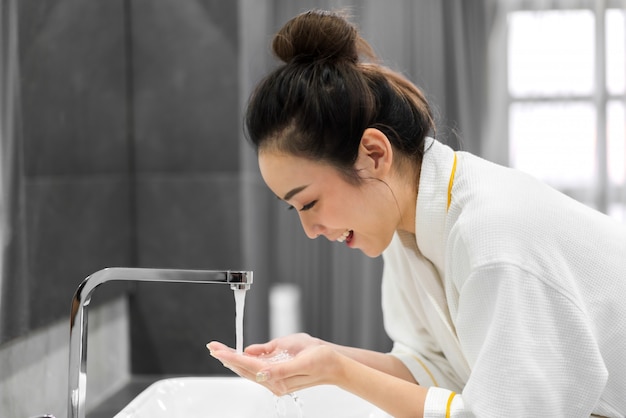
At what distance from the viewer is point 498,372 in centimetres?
96

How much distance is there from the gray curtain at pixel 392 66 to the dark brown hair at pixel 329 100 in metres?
1.43

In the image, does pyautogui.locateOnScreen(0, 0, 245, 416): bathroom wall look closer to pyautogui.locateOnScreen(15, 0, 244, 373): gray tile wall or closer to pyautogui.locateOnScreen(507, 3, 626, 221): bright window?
pyautogui.locateOnScreen(15, 0, 244, 373): gray tile wall

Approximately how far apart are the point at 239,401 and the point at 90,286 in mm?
497

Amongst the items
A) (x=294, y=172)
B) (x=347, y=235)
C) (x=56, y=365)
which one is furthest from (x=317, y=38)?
(x=56, y=365)

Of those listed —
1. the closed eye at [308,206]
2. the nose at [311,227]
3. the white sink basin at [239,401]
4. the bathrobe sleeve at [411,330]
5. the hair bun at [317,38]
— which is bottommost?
the white sink basin at [239,401]

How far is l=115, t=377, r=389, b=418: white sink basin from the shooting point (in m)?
1.37

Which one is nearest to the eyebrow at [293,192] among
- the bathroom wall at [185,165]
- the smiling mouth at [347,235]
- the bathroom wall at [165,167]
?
the smiling mouth at [347,235]

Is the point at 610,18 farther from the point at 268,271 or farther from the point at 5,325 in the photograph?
the point at 5,325

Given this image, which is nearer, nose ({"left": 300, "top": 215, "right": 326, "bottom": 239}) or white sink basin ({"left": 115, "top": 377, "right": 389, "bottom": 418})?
nose ({"left": 300, "top": 215, "right": 326, "bottom": 239})

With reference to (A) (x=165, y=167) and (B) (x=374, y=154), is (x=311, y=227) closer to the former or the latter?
(B) (x=374, y=154)

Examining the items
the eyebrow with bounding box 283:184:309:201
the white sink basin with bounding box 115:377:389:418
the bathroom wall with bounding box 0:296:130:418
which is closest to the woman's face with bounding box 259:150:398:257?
the eyebrow with bounding box 283:184:309:201

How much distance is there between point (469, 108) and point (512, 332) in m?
1.86

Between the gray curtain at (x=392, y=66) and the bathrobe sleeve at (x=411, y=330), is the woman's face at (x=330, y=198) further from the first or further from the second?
the gray curtain at (x=392, y=66)

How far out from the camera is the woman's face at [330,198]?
3.71 feet
